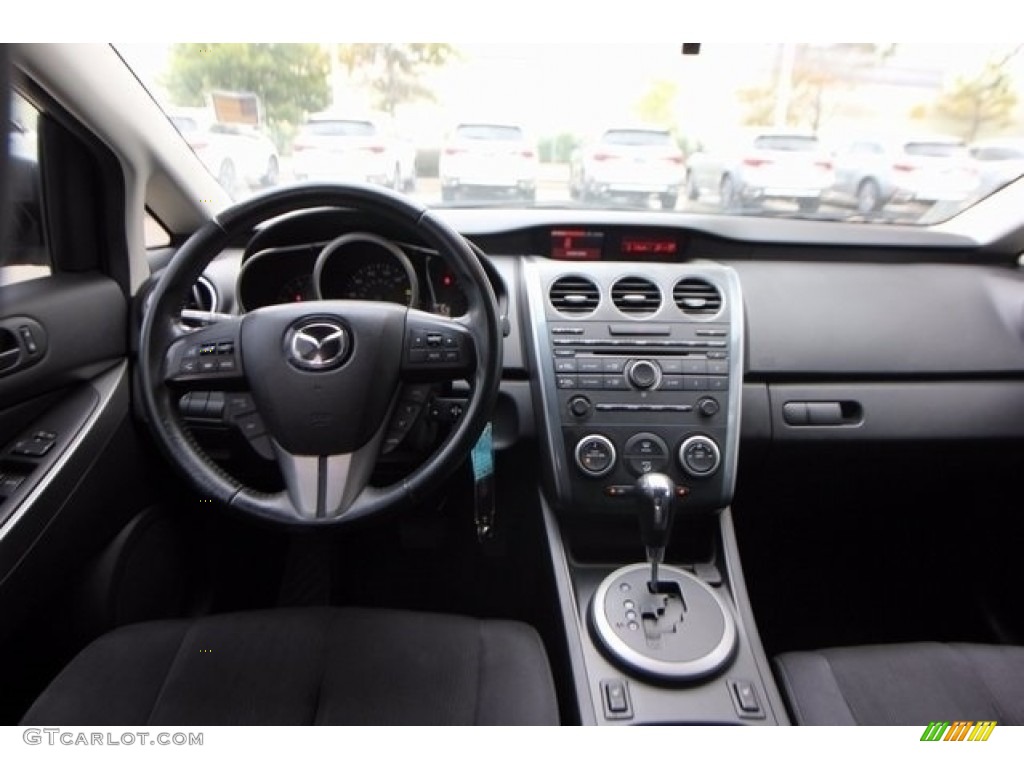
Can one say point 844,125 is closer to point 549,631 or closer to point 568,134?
point 568,134

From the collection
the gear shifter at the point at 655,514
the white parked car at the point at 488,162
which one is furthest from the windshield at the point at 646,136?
the gear shifter at the point at 655,514

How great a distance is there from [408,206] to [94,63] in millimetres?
678

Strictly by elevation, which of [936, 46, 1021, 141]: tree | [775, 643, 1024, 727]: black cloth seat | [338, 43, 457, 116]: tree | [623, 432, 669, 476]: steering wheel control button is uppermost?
[936, 46, 1021, 141]: tree

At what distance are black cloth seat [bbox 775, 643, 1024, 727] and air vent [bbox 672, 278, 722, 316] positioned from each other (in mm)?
789

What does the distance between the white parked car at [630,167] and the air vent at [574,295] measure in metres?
0.48

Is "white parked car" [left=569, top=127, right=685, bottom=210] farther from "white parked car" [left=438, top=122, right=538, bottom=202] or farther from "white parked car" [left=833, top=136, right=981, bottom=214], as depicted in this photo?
"white parked car" [left=833, top=136, right=981, bottom=214]

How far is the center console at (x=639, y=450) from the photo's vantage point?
125 cm

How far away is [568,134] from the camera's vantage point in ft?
6.53

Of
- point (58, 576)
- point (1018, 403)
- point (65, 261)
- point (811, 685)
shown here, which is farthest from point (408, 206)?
point (1018, 403)

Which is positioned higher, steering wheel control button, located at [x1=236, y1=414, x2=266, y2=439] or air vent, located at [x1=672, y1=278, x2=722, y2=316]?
air vent, located at [x1=672, y1=278, x2=722, y2=316]

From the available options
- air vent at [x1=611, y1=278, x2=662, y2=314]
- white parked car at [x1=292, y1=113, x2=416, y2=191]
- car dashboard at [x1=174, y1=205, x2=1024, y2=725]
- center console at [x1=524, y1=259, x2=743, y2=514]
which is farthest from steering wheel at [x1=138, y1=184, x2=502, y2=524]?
white parked car at [x1=292, y1=113, x2=416, y2=191]

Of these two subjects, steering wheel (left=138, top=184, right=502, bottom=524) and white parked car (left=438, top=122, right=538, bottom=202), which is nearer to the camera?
steering wheel (left=138, top=184, right=502, bottom=524)
